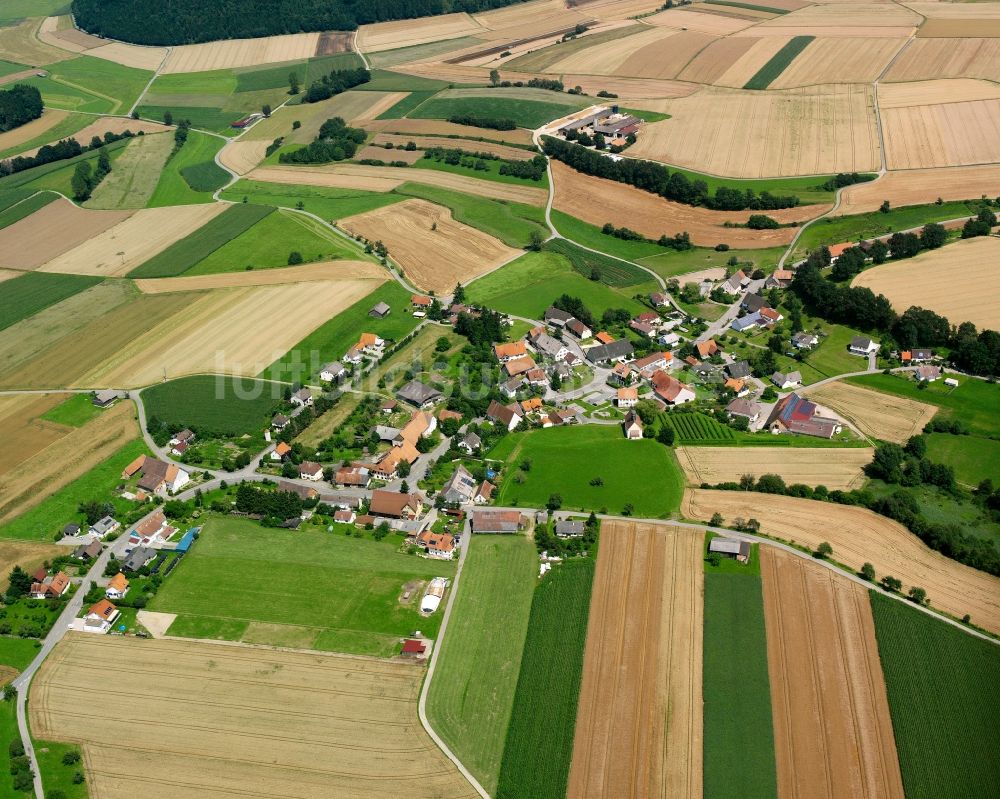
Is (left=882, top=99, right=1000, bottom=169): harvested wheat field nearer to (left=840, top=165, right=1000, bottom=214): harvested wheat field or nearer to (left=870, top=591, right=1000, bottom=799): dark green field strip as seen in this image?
(left=840, top=165, right=1000, bottom=214): harvested wheat field

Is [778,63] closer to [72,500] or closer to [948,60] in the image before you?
[948,60]

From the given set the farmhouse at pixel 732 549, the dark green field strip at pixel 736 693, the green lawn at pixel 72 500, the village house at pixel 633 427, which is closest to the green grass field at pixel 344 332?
the green lawn at pixel 72 500

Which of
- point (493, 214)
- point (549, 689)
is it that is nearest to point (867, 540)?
point (549, 689)

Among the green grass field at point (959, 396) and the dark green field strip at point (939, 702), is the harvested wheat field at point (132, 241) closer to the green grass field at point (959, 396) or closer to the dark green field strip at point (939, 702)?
the green grass field at point (959, 396)

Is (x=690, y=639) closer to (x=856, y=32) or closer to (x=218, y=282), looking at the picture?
(x=218, y=282)

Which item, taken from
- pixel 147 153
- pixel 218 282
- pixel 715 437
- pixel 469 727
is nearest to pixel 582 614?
pixel 469 727

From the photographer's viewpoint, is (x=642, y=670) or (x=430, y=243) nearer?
(x=642, y=670)
